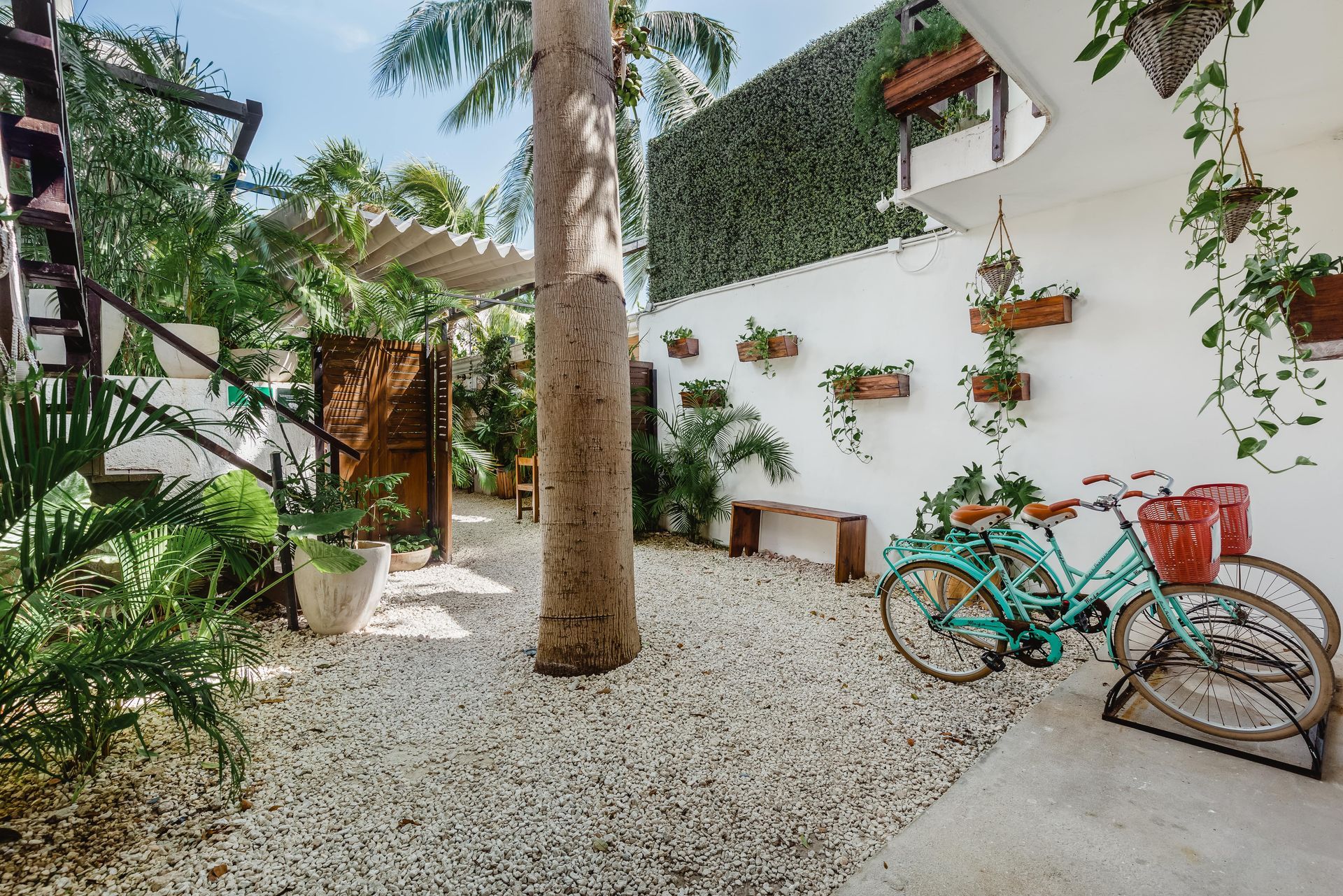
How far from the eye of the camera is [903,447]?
4438 millimetres

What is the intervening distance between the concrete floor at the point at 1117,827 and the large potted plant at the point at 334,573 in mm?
2632

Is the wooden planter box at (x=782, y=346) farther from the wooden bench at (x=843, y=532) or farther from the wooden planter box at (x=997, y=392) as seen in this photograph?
the wooden planter box at (x=997, y=392)

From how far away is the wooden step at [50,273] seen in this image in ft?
7.70

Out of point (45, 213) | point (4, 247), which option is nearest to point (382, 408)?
point (45, 213)

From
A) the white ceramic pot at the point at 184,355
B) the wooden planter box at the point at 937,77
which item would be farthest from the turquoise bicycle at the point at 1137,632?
the white ceramic pot at the point at 184,355

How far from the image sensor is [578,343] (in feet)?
8.61

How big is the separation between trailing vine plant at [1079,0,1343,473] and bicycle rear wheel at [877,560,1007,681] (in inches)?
46.0

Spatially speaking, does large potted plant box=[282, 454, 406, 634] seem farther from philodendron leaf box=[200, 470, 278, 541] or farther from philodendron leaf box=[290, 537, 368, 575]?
philodendron leaf box=[200, 470, 278, 541]

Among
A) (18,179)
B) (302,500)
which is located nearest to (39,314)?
(18,179)

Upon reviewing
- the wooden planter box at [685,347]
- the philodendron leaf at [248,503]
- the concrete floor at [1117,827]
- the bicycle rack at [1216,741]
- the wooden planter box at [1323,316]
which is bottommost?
the concrete floor at [1117,827]

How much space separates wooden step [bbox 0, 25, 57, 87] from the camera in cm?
204

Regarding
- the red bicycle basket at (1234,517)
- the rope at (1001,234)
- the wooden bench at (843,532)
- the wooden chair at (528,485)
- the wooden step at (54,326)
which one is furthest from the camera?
the wooden chair at (528,485)

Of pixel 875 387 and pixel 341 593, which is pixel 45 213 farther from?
pixel 875 387

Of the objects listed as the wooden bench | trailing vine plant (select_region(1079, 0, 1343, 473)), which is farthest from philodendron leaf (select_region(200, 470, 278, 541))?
the wooden bench
